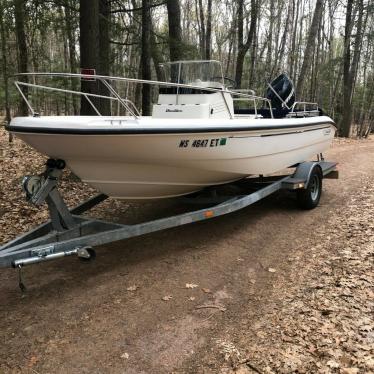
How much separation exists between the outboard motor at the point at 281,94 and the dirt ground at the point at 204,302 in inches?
89.3

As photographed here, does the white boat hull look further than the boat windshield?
No

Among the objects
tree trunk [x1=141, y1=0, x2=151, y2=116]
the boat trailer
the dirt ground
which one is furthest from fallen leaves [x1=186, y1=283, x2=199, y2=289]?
tree trunk [x1=141, y1=0, x2=151, y2=116]

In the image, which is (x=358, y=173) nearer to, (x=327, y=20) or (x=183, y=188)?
(x=183, y=188)

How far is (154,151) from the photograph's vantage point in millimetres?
4102

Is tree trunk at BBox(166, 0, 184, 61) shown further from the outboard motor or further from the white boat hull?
the white boat hull

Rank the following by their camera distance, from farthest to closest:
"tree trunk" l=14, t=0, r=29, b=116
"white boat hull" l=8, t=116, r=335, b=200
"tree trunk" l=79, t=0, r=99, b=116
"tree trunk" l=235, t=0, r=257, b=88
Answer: "tree trunk" l=235, t=0, r=257, b=88
"tree trunk" l=14, t=0, r=29, b=116
"tree trunk" l=79, t=0, r=99, b=116
"white boat hull" l=8, t=116, r=335, b=200

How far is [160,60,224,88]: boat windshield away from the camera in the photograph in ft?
18.6

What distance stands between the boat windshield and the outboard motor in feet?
5.18

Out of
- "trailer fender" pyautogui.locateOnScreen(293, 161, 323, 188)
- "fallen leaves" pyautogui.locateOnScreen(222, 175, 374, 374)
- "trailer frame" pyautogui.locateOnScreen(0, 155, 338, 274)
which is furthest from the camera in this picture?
"trailer fender" pyautogui.locateOnScreen(293, 161, 323, 188)

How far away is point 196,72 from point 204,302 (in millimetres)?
3391

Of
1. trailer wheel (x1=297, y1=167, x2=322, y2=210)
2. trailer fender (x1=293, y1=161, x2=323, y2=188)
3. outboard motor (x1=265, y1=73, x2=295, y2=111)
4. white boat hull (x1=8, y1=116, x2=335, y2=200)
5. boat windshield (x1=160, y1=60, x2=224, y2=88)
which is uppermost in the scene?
boat windshield (x1=160, y1=60, x2=224, y2=88)

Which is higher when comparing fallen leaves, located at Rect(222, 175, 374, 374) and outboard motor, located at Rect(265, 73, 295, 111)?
outboard motor, located at Rect(265, 73, 295, 111)

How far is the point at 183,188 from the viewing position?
499cm

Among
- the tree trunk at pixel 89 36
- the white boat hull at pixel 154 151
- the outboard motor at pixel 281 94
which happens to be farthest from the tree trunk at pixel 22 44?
the white boat hull at pixel 154 151
